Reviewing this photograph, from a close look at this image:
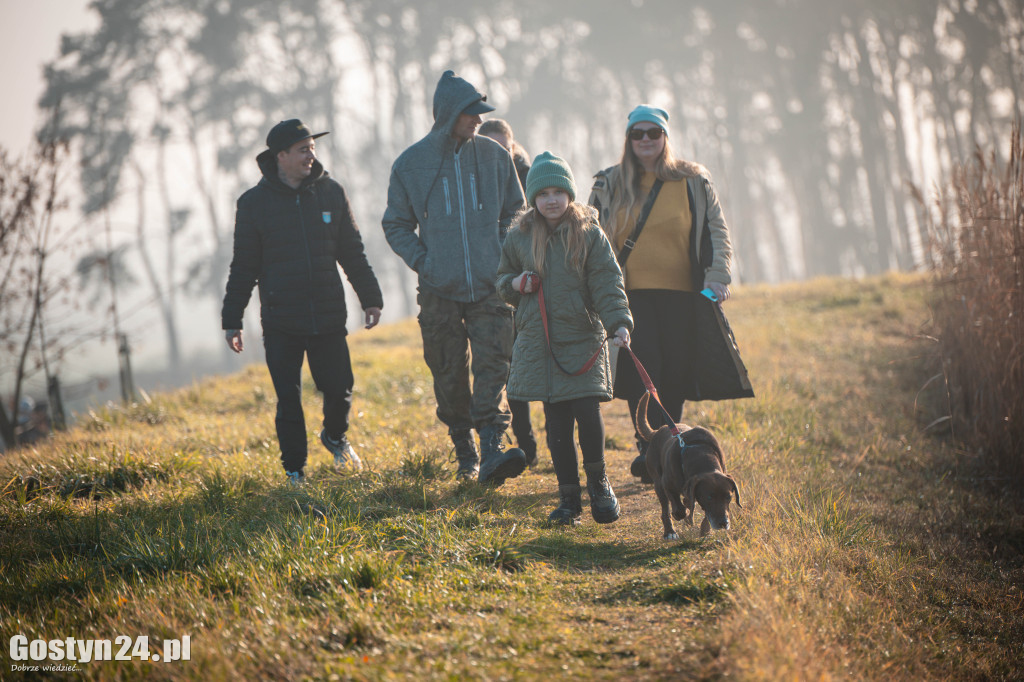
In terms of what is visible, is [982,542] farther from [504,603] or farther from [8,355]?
[8,355]

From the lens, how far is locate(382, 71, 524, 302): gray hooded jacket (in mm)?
4863

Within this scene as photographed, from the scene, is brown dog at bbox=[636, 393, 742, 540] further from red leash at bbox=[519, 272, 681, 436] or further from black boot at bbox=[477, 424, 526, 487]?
black boot at bbox=[477, 424, 526, 487]

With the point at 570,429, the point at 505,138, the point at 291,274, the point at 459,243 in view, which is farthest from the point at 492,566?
the point at 505,138

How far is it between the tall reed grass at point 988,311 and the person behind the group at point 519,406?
3.28 meters

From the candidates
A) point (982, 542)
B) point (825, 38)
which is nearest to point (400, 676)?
point (982, 542)

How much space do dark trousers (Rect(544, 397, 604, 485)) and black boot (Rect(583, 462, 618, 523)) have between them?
0.16 feet

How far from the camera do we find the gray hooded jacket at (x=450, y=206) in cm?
486

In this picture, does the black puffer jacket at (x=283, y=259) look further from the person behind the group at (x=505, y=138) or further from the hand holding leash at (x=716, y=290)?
the hand holding leash at (x=716, y=290)

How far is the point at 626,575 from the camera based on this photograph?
141 inches

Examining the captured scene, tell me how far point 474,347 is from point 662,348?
1.23 meters

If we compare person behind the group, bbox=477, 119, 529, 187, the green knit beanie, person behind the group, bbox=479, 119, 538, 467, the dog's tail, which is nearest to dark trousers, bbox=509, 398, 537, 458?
person behind the group, bbox=479, 119, 538, 467

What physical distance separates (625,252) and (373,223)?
31616 mm

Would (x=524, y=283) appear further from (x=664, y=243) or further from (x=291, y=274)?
(x=291, y=274)

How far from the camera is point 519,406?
17.1 feet
